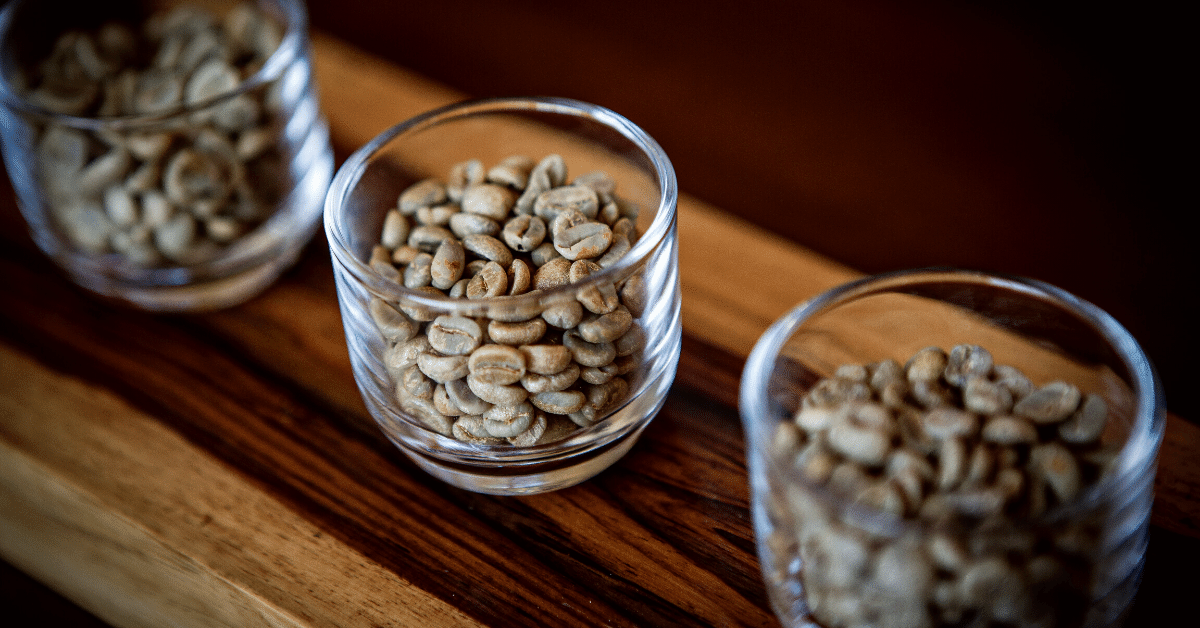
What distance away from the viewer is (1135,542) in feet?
1.59

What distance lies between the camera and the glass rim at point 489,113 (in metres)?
0.54

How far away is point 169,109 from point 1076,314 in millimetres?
708

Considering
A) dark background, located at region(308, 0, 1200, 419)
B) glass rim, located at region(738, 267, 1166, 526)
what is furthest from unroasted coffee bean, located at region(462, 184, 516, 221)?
dark background, located at region(308, 0, 1200, 419)

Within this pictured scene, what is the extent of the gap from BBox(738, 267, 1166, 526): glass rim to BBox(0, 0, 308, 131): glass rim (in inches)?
19.4

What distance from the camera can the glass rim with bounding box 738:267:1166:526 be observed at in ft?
1.45

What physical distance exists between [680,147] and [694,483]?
710 mm

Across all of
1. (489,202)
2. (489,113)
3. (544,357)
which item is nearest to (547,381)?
(544,357)

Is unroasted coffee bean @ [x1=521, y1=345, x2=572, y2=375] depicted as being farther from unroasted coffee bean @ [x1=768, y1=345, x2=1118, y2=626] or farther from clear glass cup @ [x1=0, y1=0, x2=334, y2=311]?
clear glass cup @ [x1=0, y1=0, x2=334, y2=311]

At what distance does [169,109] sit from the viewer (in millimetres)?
767

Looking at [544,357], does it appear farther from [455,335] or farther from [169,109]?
[169,109]

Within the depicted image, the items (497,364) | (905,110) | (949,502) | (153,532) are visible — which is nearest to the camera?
(949,502)

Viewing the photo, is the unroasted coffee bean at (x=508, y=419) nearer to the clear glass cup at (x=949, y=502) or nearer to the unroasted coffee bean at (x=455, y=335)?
the unroasted coffee bean at (x=455, y=335)

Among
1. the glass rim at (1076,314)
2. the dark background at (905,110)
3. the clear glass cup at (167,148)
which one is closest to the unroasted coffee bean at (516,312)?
the glass rim at (1076,314)

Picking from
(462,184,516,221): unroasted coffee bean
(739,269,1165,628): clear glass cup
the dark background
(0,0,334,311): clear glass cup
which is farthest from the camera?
the dark background
